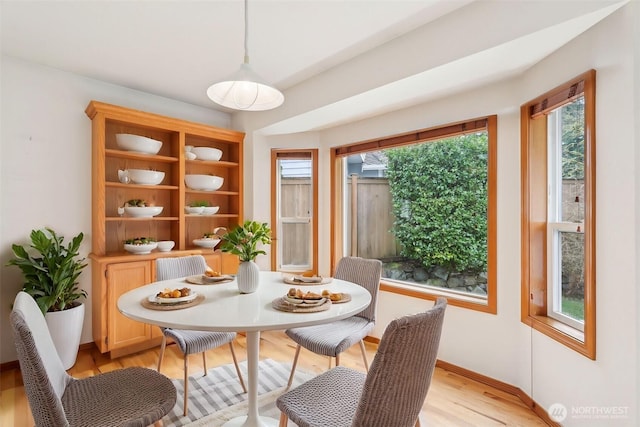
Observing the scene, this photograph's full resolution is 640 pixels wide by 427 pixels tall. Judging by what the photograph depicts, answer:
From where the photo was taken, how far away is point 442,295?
2.64 meters

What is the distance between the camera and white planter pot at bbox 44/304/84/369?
235 cm

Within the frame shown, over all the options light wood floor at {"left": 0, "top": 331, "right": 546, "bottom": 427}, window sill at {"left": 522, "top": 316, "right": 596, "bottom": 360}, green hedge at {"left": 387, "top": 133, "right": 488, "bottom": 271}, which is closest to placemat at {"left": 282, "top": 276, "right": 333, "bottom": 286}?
light wood floor at {"left": 0, "top": 331, "right": 546, "bottom": 427}

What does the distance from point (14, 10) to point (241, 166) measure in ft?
6.72

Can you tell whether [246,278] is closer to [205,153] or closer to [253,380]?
[253,380]

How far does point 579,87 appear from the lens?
1690mm

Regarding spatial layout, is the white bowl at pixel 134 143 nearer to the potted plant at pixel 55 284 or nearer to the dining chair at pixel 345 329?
the potted plant at pixel 55 284

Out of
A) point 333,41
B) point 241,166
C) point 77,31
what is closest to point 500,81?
point 333,41

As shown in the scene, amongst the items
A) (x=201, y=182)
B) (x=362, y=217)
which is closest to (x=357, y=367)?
(x=362, y=217)

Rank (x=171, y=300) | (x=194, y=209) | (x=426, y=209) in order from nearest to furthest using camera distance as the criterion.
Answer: (x=171, y=300) → (x=426, y=209) → (x=194, y=209)

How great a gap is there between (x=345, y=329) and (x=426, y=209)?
1380mm

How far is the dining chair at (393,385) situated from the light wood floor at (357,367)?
3.44ft

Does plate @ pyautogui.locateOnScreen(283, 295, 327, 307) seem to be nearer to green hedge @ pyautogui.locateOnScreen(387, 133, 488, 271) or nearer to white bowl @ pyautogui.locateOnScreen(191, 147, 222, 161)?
green hedge @ pyautogui.locateOnScreen(387, 133, 488, 271)

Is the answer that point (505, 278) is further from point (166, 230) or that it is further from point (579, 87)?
point (166, 230)

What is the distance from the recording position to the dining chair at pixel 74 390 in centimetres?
100
